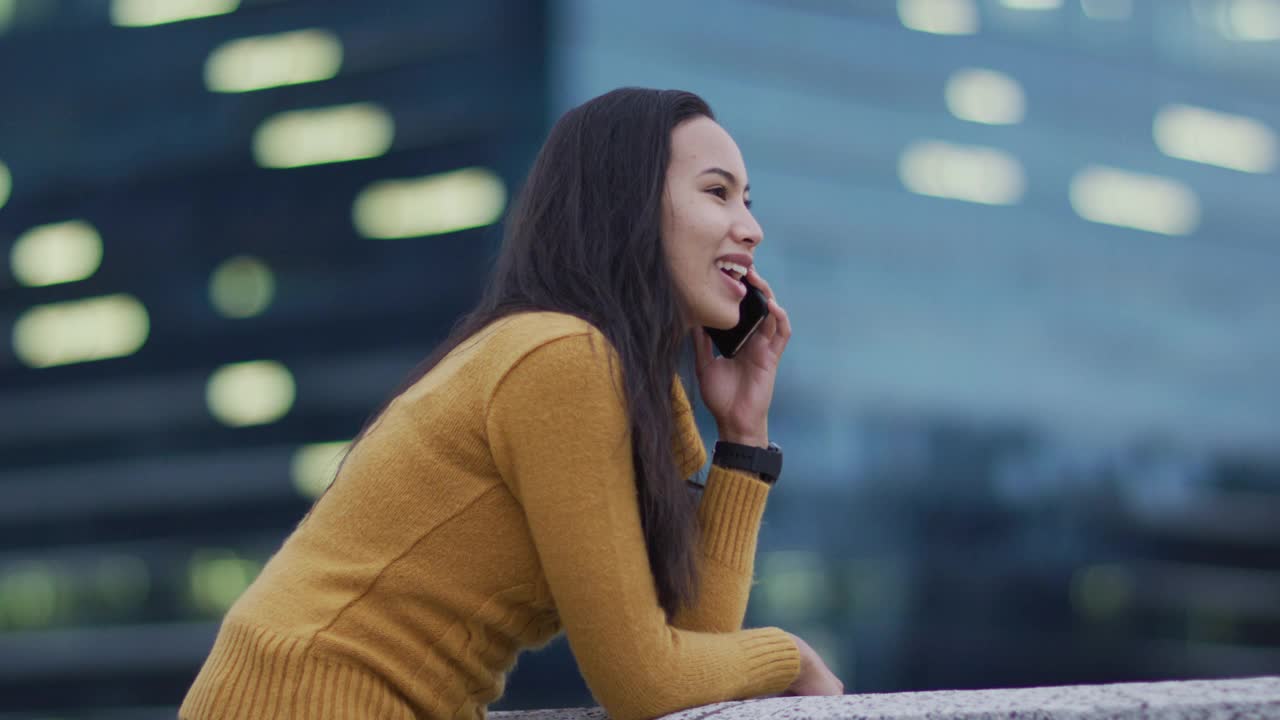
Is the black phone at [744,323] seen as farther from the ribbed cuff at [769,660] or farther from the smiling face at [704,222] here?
the ribbed cuff at [769,660]

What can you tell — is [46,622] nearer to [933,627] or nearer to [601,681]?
[933,627]

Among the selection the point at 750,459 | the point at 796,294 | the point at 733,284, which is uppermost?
the point at 733,284

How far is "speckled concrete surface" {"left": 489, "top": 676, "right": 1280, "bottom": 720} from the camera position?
1220 mm

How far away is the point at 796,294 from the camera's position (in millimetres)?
10859

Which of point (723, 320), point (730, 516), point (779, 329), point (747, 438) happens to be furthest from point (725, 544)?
point (779, 329)

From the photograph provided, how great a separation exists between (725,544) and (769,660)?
205 millimetres

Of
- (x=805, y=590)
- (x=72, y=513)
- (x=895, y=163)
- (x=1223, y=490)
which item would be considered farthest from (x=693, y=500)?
(x=72, y=513)

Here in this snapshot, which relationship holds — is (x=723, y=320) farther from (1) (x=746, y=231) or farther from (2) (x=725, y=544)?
(2) (x=725, y=544)

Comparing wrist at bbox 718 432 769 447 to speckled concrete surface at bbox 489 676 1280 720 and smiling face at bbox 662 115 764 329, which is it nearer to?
smiling face at bbox 662 115 764 329

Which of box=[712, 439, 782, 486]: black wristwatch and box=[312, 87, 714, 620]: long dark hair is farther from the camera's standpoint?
box=[712, 439, 782, 486]: black wristwatch

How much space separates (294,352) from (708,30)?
17.2 ft

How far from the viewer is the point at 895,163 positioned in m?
11.1

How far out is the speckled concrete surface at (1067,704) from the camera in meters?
1.22

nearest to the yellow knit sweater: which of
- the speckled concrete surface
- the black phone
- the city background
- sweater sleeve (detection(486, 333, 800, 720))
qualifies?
sweater sleeve (detection(486, 333, 800, 720))
